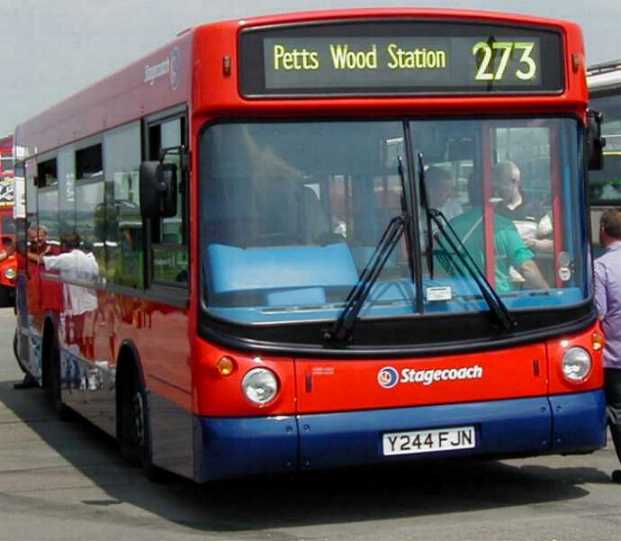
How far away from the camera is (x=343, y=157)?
366 inches

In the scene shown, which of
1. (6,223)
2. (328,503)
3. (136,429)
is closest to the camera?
(328,503)

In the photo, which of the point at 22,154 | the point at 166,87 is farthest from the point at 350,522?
the point at 22,154

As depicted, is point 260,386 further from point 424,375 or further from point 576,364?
point 576,364

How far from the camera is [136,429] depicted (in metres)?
11.5

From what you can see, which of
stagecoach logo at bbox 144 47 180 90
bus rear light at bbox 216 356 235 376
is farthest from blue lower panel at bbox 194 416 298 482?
stagecoach logo at bbox 144 47 180 90

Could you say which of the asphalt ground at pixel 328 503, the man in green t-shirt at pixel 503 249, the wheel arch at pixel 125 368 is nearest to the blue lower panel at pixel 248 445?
the asphalt ground at pixel 328 503

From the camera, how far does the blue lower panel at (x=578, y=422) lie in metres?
9.47

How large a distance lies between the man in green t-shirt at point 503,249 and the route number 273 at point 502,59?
80 cm

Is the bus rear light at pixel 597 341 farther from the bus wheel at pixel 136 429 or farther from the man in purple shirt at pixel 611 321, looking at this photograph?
the bus wheel at pixel 136 429

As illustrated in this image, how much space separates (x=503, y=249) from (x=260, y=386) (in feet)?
5.58

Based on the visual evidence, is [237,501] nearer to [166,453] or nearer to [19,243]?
[166,453]

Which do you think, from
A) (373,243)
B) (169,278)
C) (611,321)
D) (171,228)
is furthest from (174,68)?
(611,321)

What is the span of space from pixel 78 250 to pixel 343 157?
5.03 m

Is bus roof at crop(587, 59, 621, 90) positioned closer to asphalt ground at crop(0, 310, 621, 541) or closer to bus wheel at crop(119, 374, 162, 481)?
asphalt ground at crop(0, 310, 621, 541)
